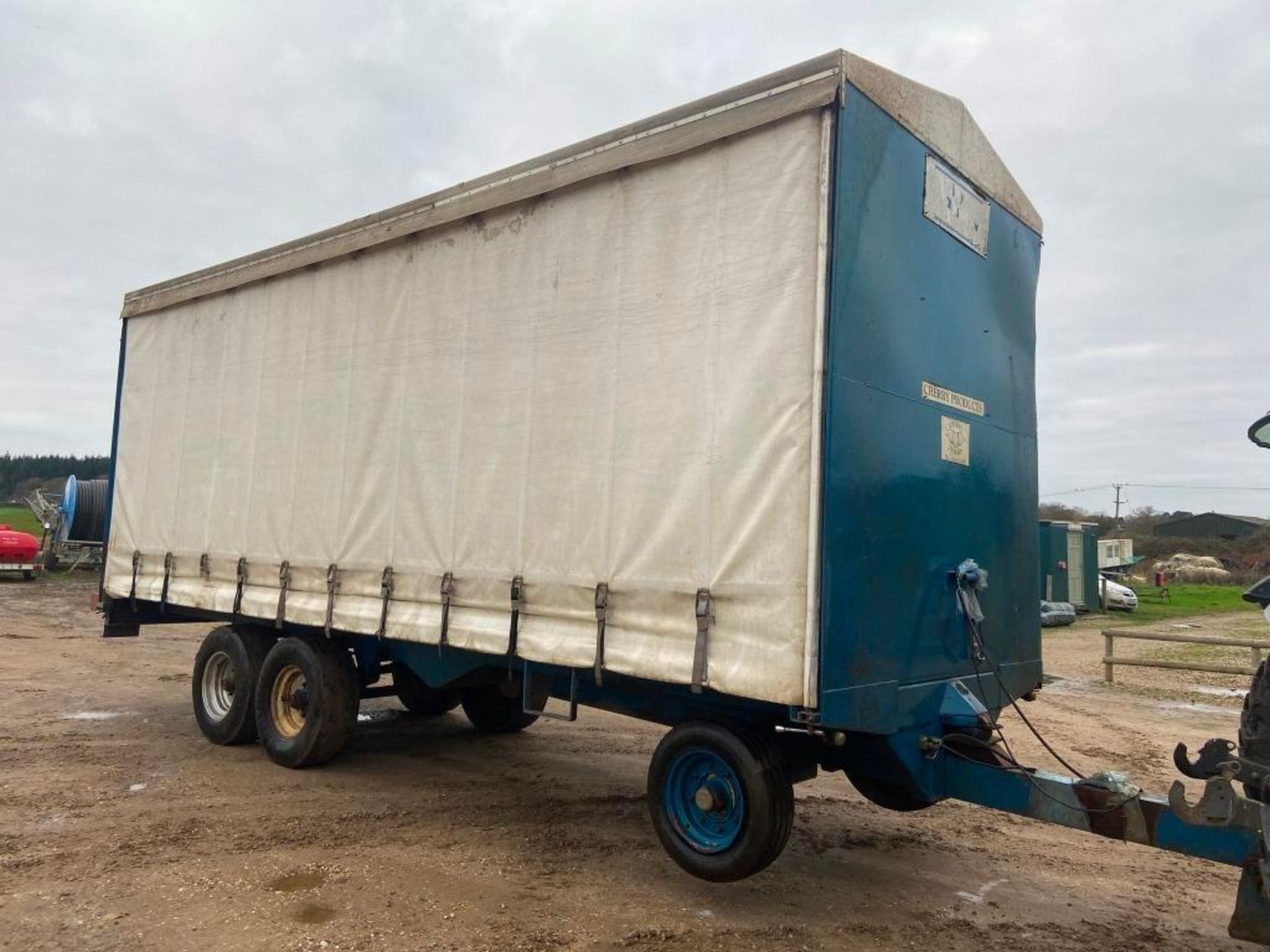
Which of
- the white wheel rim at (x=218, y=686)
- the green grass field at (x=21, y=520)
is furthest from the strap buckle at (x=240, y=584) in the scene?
the green grass field at (x=21, y=520)

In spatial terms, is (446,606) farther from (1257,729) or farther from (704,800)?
(1257,729)

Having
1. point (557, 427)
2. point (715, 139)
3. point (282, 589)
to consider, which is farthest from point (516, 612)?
point (715, 139)

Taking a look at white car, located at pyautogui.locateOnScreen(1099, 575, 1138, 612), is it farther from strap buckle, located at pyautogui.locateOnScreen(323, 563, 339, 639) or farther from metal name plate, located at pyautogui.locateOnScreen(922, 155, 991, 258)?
strap buckle, located at pyautogui.locateOnScreen(323, 563, 339, 639)

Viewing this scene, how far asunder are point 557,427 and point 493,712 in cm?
417

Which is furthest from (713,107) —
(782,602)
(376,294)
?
(376,294)

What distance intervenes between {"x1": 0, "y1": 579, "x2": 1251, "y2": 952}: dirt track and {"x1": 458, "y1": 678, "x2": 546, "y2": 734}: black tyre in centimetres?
25

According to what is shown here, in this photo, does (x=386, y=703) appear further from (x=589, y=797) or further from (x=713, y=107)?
(x=713, y=107)

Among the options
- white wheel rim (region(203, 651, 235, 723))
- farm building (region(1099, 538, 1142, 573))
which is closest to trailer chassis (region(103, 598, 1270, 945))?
white wheel rim (region(203, 651, 235, 723))

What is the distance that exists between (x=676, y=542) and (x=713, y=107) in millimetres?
2206

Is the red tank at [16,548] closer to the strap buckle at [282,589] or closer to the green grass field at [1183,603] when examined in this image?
the strap buckle at [282,589]

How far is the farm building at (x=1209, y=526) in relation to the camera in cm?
6438

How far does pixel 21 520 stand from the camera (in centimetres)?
5231

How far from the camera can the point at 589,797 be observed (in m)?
6.51

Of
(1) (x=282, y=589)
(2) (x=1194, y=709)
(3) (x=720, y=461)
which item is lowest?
(2) (x=1194, y=709)
